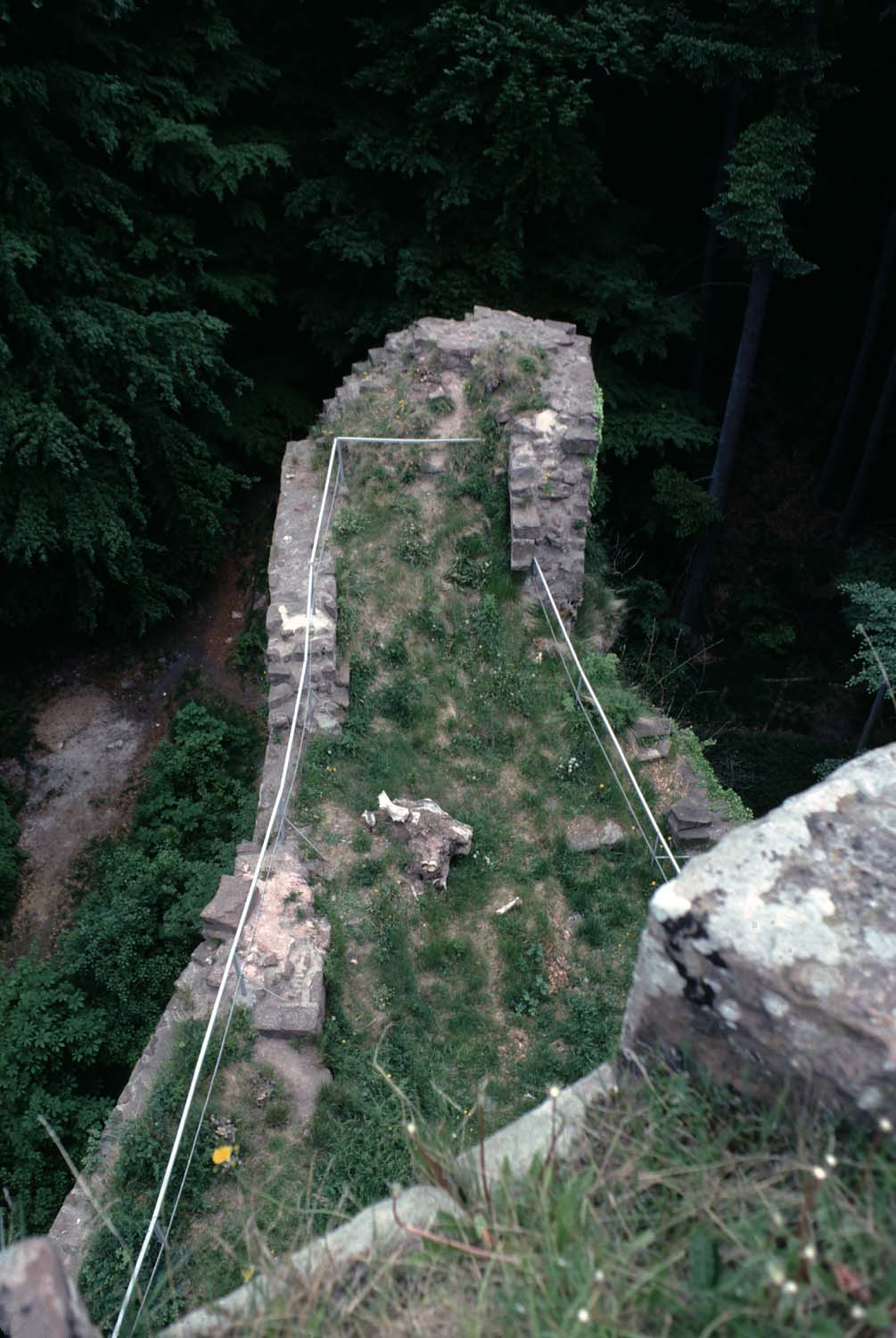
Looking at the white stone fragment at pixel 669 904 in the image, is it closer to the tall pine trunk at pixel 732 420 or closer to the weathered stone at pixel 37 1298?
the weathered stone at pixel 37 1298

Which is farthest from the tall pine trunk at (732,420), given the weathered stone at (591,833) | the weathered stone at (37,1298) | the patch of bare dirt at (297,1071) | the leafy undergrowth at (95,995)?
the weathered stone at (37,1298)

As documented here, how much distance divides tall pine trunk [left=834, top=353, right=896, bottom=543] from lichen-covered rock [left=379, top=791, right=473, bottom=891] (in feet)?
38.6

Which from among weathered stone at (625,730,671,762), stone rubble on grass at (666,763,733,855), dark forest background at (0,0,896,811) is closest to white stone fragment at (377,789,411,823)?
weathered stone at (625,730,671,762)

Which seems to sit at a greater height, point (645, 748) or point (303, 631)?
point (303, 631)

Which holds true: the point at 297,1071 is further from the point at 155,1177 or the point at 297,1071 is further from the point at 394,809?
the point at 394,809

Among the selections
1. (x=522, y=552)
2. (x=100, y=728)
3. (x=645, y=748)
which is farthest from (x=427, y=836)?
(x=100, y=728)

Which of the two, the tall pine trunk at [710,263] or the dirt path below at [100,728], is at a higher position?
the tall pine trunk at [710,263]

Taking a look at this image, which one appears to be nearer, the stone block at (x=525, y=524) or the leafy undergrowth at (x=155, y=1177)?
the leafy undergrowth at (x=155, y=1177)

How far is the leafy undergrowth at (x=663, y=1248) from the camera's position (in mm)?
2203

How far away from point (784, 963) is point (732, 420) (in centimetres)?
1155

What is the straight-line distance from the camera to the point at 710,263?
1412 centimetres

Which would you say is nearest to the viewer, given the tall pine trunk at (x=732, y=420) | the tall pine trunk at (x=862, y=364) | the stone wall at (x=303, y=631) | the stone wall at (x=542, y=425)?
the stone wall at (x=303, y=631)

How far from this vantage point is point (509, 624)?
822 cm

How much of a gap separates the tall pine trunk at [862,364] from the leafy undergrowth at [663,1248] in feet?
50.1
